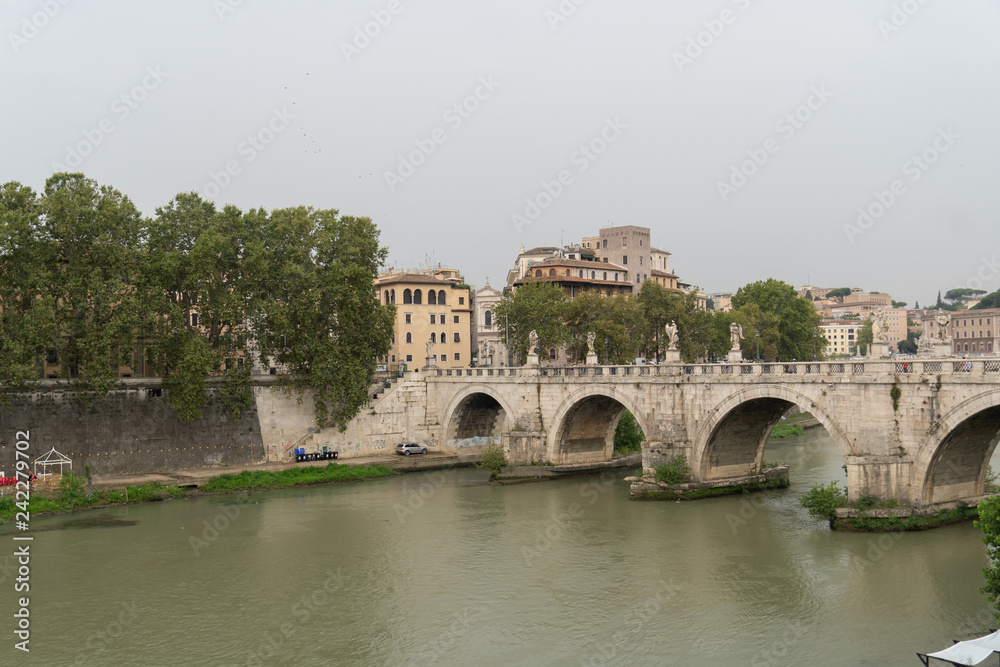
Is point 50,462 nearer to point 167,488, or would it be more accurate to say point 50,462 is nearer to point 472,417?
A: point 167,488

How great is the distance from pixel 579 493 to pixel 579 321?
2014 centimetres

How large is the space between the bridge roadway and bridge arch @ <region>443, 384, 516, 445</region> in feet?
0.25

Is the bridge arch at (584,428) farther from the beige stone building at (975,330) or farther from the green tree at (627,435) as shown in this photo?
the beige stone building at (975,330)

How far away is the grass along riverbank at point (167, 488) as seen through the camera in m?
30.5

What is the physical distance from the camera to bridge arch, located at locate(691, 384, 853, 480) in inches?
1142

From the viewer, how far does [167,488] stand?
3331 centimetres

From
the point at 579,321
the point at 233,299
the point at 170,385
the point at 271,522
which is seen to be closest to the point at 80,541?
the point at 271,522

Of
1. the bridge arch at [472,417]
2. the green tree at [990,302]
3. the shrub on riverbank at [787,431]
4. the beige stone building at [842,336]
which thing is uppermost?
the green tree at [990,302]

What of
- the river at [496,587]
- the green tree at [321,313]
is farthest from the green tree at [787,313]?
the river at [496,587]

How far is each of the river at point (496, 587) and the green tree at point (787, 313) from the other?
34.2 m

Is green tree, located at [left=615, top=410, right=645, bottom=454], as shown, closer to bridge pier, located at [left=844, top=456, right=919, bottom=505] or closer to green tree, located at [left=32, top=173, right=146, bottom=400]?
bridge pier, located at [left=844, top=456, right=919, bottom=505]

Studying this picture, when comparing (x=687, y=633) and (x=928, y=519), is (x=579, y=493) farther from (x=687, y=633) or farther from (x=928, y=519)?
(x=687, y=633)

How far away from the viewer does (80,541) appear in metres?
26.3

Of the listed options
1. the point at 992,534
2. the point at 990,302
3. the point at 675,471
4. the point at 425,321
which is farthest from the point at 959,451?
the point at 990,302
